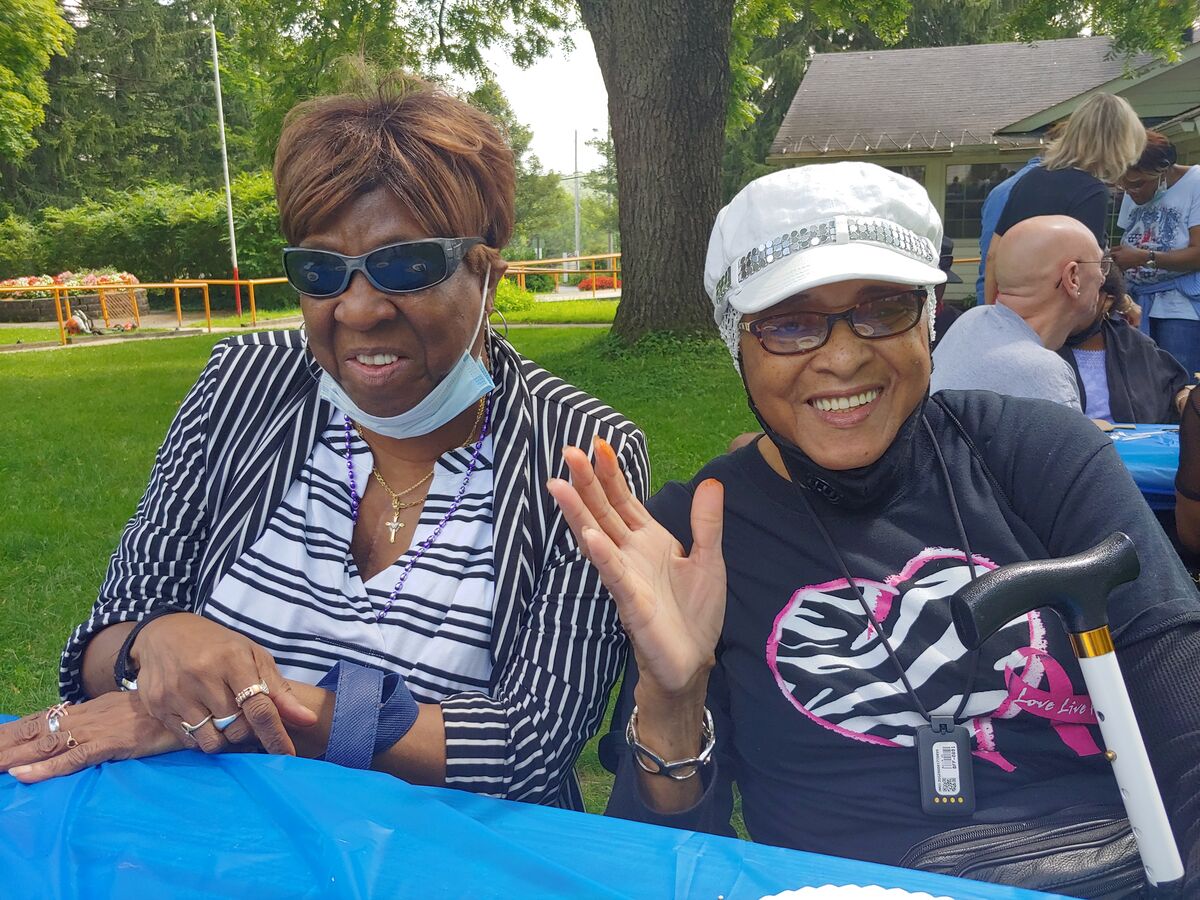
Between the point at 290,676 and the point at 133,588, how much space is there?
35cm

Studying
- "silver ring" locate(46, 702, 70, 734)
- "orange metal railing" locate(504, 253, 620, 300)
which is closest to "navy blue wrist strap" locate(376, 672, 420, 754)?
"silver ring" locate(46, 702, 70, 734)

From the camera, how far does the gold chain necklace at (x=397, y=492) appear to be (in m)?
2.05

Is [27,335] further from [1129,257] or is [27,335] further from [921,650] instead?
[921,650]

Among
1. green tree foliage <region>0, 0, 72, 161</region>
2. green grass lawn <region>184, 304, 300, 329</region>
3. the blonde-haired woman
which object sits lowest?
green grass lawn <region>184, 304, 300, 329</region>

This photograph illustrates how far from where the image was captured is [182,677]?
1615 millimetres

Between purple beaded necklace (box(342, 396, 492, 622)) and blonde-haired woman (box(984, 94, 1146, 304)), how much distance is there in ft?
9.44

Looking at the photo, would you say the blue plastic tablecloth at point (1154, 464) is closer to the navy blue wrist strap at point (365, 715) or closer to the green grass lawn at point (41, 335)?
the navy blue wrist strap at point (365, 715)


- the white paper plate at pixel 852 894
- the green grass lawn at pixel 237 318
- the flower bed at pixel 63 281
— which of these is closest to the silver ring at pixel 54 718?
the white paper plate at pixel 852 894

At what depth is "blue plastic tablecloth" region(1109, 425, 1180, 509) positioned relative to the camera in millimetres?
2646

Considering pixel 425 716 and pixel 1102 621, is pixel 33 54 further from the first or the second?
pixel 1102 621

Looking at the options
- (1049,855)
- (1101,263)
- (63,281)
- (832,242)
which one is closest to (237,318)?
(63,281)

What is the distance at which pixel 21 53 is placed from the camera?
10750mm

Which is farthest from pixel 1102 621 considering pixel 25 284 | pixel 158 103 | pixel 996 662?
pixel 158 103

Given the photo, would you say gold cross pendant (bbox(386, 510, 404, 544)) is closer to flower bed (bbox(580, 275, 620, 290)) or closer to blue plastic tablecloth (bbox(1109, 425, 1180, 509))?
blue plastic tablecloth (bbox(1109, 425, 1180, 509))
